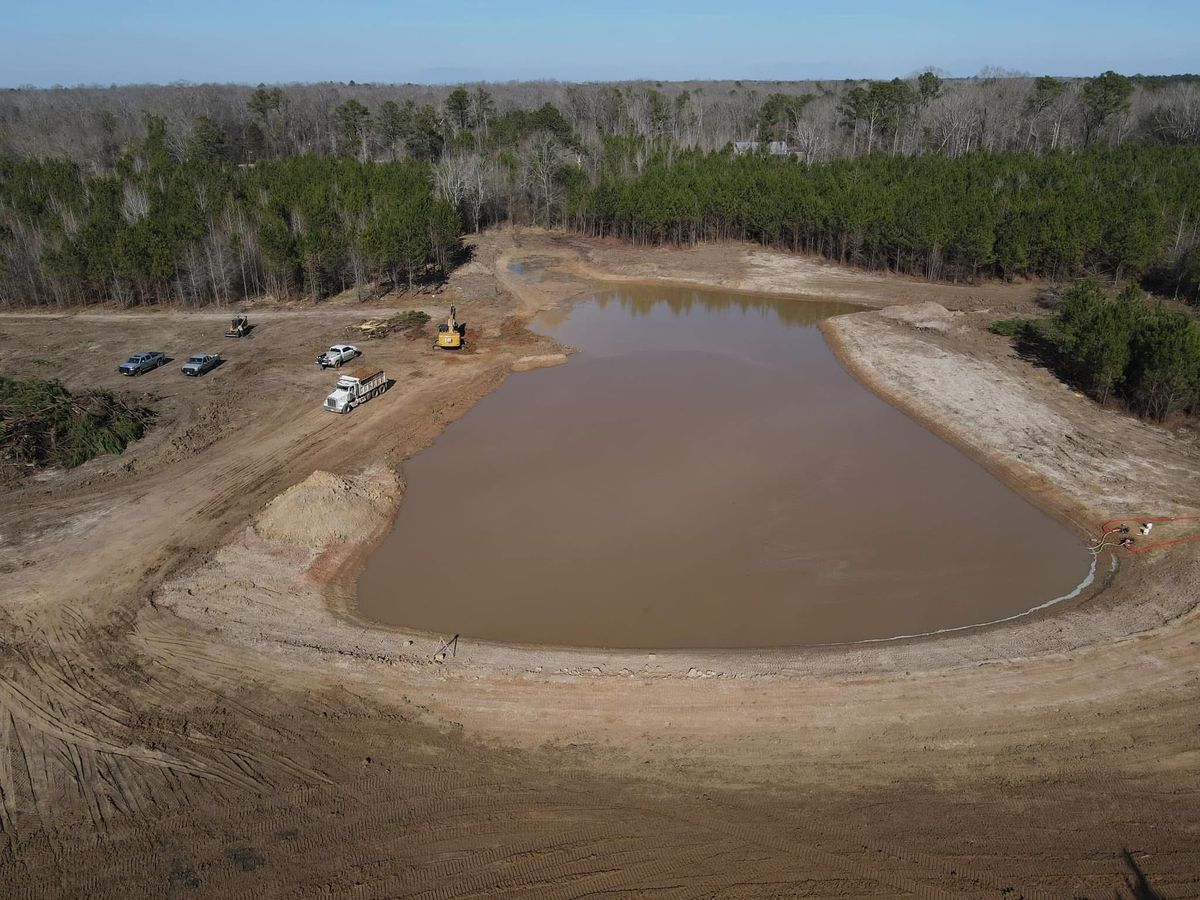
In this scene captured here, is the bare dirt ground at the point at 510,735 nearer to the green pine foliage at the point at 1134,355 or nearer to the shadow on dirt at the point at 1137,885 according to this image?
the shadow on dirt at the point at 1137,885

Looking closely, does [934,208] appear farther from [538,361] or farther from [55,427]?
[55,427]

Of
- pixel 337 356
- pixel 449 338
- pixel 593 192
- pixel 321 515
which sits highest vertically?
pixel 593 192

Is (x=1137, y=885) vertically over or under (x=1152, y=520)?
under

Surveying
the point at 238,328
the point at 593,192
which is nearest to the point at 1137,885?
the point at 238,328

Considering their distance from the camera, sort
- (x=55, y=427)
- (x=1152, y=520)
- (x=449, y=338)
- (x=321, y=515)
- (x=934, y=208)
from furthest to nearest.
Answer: (x=934, y=208) → (x=449, y=338) → (x=55, y=427) → (x=1152, y=520) → (x=321, y=515)

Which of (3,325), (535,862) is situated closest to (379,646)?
(535,862)
